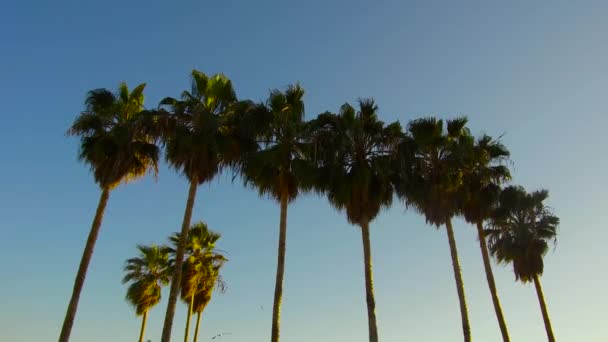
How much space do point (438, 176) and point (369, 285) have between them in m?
6.75

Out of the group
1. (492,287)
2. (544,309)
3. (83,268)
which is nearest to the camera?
(83,268)

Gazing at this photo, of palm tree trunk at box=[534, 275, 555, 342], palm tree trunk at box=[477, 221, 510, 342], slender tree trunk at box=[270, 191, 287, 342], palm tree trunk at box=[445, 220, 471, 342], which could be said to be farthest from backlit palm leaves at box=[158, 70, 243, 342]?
palm tree trunk at box=[534, 275, 555, 342]

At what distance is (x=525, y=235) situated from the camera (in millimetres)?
32062

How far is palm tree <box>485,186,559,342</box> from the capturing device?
3134cm

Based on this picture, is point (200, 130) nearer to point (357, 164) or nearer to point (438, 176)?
point (357, 164)

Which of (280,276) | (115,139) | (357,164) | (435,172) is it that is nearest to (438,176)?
(435,172)

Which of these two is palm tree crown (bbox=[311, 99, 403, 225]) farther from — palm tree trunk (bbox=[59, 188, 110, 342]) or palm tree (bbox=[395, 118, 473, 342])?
palm tree trunk (bbox=[59, 188, 110, 342])

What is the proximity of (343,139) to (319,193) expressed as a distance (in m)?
2.61

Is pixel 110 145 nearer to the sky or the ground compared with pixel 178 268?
nearer to the sky

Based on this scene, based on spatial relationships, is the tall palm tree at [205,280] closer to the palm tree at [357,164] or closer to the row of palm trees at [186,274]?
the row of palm trees at [186,274]

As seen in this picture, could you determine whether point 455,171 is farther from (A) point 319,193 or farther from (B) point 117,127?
(B) point 117,127

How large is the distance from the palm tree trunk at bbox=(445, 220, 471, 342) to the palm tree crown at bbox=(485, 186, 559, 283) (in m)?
6.42

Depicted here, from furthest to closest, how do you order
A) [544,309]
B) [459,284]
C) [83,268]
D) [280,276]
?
[544,309], [459,284], [280,276], [83,268]

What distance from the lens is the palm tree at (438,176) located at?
24.2 m
